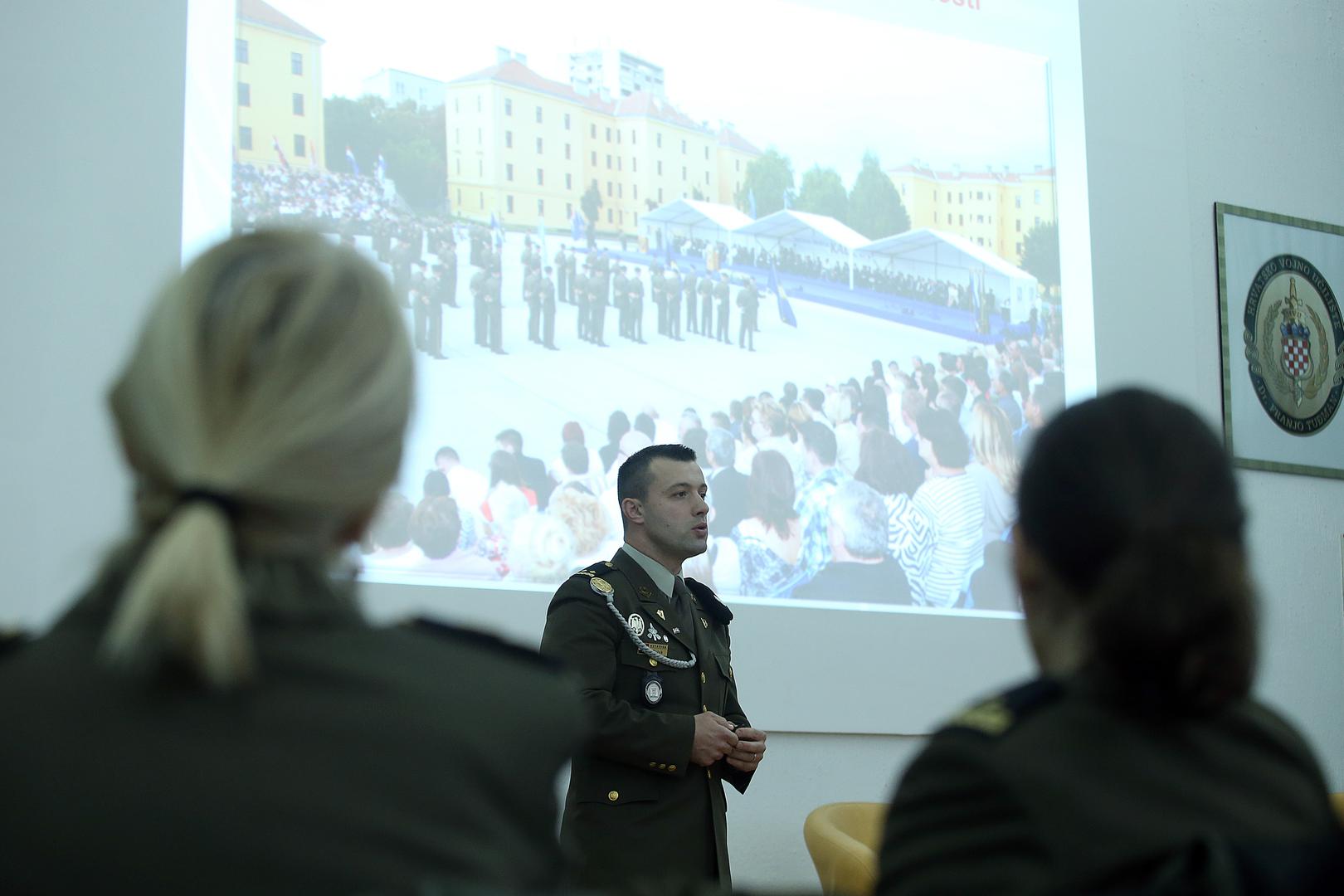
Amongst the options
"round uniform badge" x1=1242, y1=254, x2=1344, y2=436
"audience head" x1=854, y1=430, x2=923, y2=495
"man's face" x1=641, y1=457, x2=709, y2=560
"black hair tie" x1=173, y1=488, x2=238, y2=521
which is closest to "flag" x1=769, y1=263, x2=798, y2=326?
"audience head" x1=854, y1=430, x2=923, y2=495

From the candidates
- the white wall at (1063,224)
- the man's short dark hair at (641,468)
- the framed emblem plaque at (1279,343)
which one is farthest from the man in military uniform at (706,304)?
the framed emblem plaque at (1279,343)

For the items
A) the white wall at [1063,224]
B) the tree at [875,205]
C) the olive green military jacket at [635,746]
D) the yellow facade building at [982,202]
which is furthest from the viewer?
the yellow facade building at [982,202]

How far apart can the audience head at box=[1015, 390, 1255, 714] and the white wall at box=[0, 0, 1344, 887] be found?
169cm

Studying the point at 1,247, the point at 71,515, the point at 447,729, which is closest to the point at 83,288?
the point at 1,247

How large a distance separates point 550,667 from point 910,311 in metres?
3.72

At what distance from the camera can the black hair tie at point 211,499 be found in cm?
84

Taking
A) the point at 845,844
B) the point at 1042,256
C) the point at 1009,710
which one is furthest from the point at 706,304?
the point at 1009,710

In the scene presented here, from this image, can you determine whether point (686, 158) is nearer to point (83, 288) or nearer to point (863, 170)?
point (863, 170)

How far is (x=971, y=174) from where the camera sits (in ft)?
15.5

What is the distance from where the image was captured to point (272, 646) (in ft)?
2.79

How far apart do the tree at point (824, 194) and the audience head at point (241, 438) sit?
3.62m

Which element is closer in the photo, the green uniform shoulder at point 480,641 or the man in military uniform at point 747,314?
the green uniform shoulder at point 480,641

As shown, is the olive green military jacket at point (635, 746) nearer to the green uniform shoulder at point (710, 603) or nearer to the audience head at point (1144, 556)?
the green uniform shoulder at point (710, 603)

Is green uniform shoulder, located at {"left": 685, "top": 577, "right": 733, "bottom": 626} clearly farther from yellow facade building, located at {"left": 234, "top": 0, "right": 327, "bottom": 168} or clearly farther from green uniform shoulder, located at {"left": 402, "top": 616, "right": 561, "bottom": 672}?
green uniform shoulder, located at {"left": 402, "top": 616, "right": 561, "bottom": 672}
